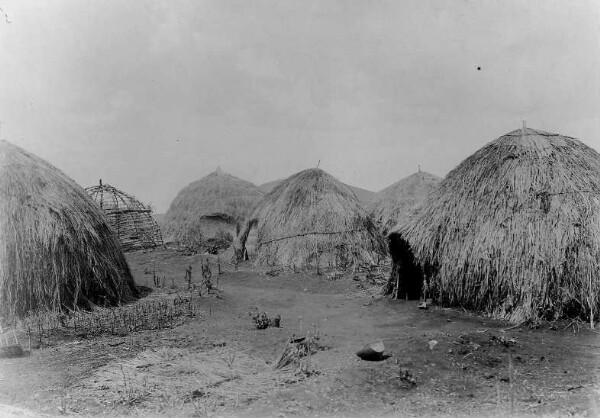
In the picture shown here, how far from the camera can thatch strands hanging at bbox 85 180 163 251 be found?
23031 mm

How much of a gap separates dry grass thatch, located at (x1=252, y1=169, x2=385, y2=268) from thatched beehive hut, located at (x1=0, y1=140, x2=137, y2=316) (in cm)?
634

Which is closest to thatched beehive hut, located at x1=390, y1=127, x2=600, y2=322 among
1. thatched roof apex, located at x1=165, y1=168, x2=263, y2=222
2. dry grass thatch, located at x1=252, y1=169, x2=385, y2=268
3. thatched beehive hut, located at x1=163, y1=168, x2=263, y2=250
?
dry grass thatch, located at x1=252, y1=169, x2=385, y2=268

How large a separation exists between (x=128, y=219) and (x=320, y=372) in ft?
65.3

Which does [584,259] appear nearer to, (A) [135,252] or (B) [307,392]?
(B) [307,392]

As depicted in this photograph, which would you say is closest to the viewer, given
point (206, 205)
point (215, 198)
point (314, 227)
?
point (314, 227)

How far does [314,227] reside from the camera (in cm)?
1616

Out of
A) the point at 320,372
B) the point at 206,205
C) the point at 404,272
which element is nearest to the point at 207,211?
the point at 206,205

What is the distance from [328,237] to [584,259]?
350 inches

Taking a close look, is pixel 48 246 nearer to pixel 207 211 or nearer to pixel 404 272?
pixel 404 272

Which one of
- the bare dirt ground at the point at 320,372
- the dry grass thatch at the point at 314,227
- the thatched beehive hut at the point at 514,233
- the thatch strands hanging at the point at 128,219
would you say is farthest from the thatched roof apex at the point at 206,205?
the bare dirt ground at the point at 320,372

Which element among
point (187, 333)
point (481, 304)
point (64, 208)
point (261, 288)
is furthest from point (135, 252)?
point (481, 304)

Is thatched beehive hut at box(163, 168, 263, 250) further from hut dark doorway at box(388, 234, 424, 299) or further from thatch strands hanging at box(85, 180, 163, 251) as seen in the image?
hut dark doorway at box(388, 234, 424, 299)

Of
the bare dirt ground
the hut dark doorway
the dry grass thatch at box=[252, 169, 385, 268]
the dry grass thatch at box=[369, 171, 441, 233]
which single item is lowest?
the bare dirt ground

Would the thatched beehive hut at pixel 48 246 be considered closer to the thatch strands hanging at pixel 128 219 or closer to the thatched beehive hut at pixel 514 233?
the thatched beehive hut at pixel 514 233
